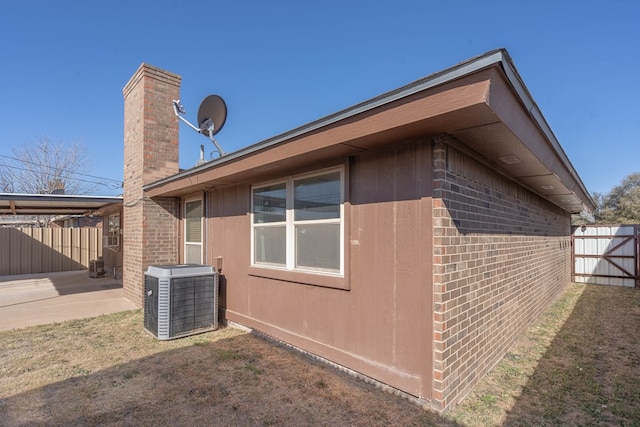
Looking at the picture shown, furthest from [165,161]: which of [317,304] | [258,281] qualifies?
[317,304]

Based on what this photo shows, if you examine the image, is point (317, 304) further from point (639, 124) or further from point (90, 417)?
point (639, 124)

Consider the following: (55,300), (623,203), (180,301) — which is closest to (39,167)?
(55,300)

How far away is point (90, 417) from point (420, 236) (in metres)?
3.29

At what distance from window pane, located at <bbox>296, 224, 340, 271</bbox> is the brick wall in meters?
1.28

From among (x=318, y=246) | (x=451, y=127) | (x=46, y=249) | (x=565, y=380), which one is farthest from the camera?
(x=46, y=249)

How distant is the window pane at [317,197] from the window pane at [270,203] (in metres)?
0.28

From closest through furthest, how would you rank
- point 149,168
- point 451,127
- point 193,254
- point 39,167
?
point 451,127 → point 193,254 → point 149,168 → point 39,167

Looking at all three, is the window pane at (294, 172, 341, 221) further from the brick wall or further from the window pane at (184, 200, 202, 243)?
the window pane at (184, 200, 202, 243)

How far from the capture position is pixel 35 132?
23484 millimetres


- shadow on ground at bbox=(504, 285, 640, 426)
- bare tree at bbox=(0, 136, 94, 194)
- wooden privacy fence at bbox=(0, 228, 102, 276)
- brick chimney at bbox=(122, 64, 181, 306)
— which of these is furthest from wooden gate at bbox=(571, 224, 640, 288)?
bare tree at bbox=(0, 136, 94, 194)

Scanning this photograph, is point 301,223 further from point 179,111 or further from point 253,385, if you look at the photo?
point 179,111

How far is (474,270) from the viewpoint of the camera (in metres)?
3.49

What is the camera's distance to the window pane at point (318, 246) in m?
3.88

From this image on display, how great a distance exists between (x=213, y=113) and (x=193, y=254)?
317 cm
